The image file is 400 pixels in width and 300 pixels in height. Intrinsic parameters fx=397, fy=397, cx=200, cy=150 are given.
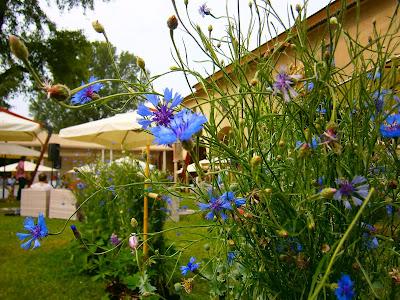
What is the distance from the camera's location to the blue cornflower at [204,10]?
1.22 m

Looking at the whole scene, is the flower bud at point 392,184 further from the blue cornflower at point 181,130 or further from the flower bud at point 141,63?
the flower bud at point 141,63

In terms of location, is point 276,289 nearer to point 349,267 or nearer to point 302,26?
point 349,267

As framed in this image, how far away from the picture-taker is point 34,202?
26.7ft

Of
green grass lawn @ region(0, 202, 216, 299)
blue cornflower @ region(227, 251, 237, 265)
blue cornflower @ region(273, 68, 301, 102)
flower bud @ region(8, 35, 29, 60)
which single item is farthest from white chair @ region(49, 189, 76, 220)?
blue cornflower @ region(273, 68, 301, 102)

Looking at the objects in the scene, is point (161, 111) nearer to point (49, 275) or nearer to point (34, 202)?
point (49, 275)

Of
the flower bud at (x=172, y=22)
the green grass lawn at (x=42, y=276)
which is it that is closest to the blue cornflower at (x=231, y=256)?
the flower bud at (x=172, y=22)

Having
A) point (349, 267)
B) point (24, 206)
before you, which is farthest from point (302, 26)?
point (24, 206)

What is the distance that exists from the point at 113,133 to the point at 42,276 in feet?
10.6

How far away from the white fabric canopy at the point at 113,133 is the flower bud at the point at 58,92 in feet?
14.2

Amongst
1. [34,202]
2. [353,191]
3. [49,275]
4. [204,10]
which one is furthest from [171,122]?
[34,202]

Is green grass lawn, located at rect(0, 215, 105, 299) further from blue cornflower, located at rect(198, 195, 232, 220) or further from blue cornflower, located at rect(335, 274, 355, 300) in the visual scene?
blue cornflower, located at rect(335, 274, 355, 300)

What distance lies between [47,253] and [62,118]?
37.0 metres

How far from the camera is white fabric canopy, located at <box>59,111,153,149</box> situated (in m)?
5.20

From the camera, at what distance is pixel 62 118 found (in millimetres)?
39406
